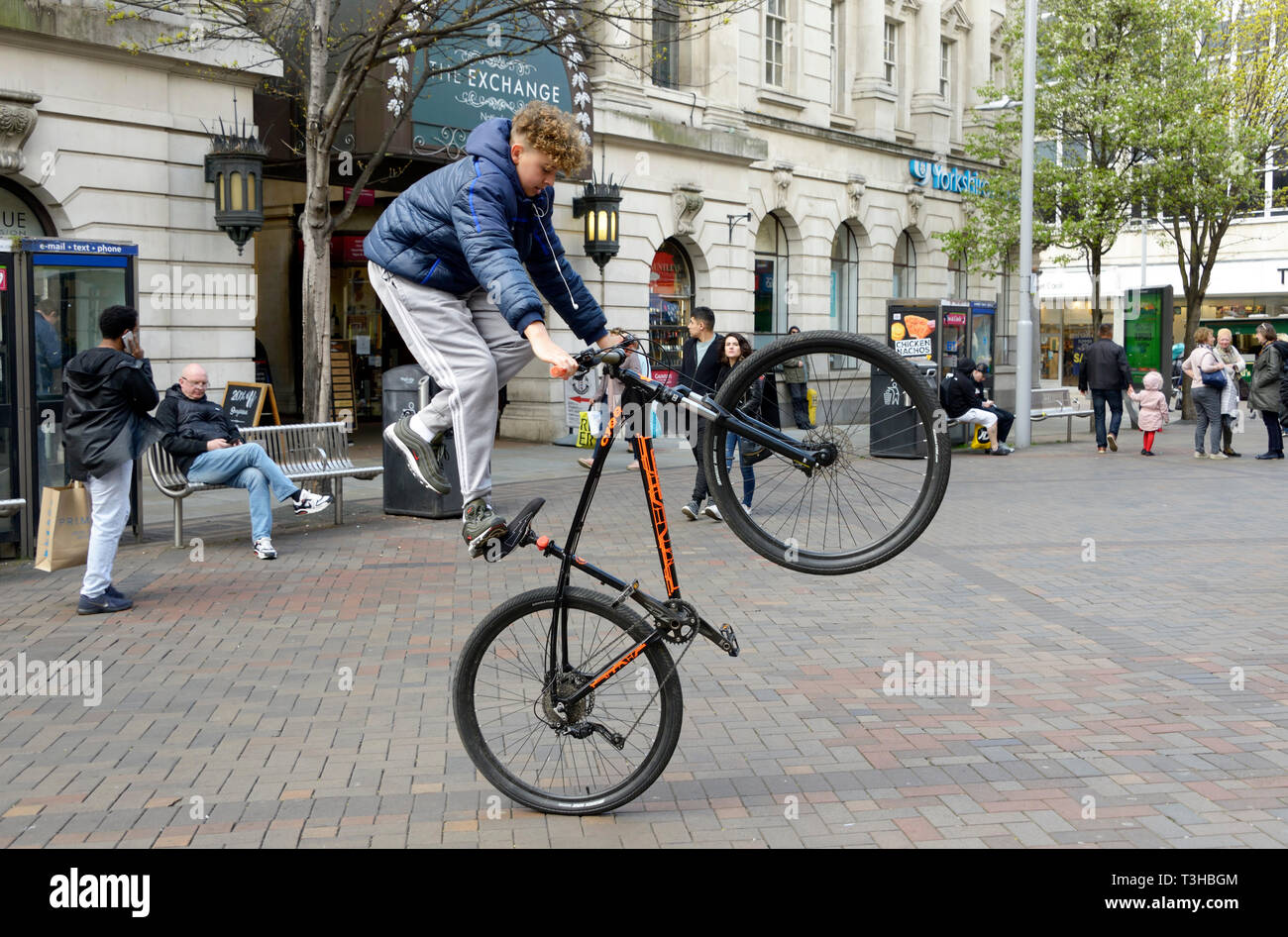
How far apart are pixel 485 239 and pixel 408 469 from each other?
833 cm

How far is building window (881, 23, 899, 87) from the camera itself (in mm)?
31000

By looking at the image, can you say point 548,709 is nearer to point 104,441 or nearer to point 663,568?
point 663,568

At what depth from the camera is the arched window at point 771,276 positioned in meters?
26.9

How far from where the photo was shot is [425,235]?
4.43 metres

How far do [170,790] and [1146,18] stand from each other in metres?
25.5

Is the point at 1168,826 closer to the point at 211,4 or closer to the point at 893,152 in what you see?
the point at 211,4

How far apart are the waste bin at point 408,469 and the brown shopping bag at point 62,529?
12.0ft

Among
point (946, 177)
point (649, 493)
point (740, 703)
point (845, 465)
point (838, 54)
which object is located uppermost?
point (838, 54)

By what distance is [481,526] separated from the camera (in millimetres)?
4309

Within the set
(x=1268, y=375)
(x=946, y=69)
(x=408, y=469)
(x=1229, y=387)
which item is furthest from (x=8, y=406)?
(x=946, y=69)

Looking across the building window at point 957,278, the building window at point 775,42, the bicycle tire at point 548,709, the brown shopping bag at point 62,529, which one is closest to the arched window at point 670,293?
the building window at point 775,42

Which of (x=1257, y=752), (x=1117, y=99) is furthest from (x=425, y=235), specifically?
(x=1117, y=99)

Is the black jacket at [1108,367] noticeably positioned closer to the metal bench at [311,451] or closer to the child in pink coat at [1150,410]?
the child in pink coat at [1150,410]

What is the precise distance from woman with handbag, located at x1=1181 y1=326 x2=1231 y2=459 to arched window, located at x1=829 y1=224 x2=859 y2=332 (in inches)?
426
